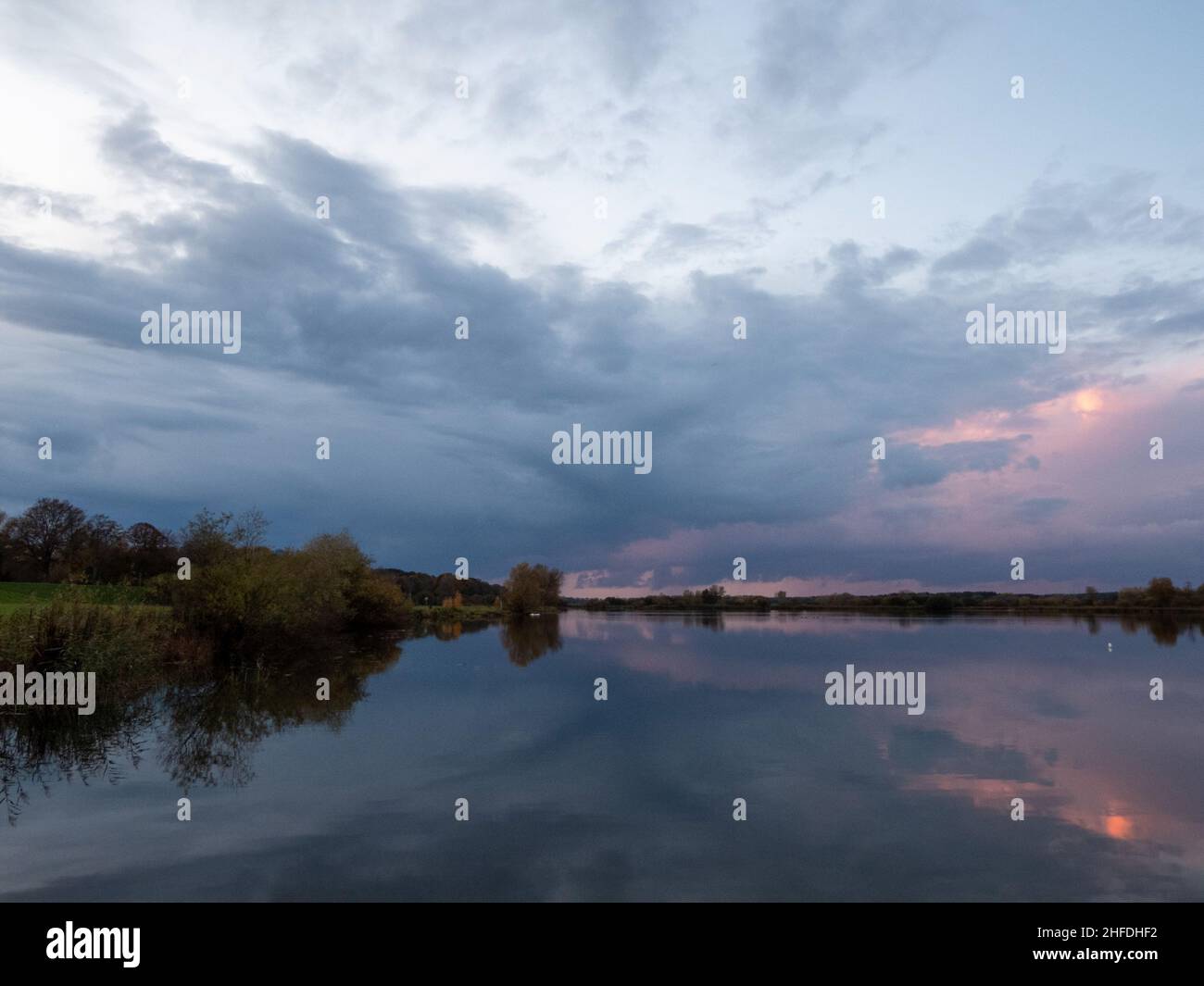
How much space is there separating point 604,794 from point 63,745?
14.2m

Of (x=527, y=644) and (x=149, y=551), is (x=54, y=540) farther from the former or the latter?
(x=527, y=644)

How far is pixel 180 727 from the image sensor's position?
22391 mm

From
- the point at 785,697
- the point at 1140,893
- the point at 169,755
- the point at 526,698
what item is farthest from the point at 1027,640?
the point at 169,755

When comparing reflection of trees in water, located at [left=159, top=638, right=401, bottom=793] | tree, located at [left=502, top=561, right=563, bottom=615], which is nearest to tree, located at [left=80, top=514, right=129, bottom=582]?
reflection of trees in water, located at [left=159, top=638, right=401, bottom=793]

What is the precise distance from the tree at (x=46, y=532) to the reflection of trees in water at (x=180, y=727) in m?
37.4

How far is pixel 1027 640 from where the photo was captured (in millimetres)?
64125

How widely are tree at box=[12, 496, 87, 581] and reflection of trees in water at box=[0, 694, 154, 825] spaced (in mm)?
46582

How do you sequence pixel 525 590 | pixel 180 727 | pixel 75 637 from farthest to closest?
pixel 525 590 < pixel 75 637 < pixel 180 727

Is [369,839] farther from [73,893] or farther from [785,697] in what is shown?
[785,697]

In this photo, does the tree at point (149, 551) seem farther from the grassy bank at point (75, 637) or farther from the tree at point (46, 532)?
the grassy bank at point (75, 637)

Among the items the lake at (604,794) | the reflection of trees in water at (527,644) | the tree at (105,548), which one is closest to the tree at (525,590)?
the reflection of trees in water at (527,644)

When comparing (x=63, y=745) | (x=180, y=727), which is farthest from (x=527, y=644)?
(x=63, y=745)

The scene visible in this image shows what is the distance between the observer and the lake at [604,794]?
36.0ft
